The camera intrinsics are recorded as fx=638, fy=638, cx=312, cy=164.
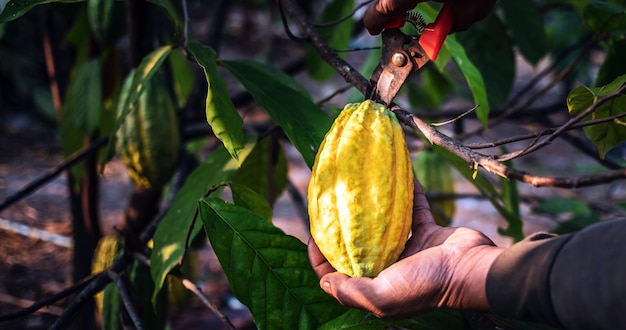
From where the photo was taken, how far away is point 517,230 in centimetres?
131

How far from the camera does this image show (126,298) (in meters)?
1.00

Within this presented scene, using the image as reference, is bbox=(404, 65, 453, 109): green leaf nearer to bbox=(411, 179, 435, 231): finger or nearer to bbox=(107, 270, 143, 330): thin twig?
bbox=(411, 179, 435, 231): finger

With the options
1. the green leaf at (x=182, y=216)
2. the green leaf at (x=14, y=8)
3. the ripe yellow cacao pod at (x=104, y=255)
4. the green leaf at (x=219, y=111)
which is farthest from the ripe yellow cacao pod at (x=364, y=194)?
the ripe yellow cacao pod at (x=104, y=255)

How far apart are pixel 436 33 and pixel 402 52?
1.9 inches

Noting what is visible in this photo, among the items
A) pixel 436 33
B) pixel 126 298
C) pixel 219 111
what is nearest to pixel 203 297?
pixel 126 298

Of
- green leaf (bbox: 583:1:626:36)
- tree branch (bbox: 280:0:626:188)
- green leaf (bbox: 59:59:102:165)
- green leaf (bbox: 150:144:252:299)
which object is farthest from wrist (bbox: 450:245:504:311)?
green leaf (bbox: 59:59:102:165)

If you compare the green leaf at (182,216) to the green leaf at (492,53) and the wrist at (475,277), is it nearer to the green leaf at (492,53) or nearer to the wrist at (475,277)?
the wrist at (475,277)

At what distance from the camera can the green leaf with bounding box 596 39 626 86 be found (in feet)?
3.65

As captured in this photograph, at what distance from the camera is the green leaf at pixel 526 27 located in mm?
1594

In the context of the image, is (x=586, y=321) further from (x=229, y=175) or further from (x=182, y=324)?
(x=182, y=324)

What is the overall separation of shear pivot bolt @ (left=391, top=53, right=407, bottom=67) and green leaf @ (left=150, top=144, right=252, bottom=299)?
390 millimetres

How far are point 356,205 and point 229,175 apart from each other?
392 millimetres

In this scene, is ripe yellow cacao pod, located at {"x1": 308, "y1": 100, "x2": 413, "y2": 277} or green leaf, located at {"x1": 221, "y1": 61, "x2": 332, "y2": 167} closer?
ripe yellow cacao pod, located at {"x1": 308, "y1": 100, "x2": 413, "y2": 277}

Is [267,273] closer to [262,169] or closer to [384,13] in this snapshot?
[384,13]
